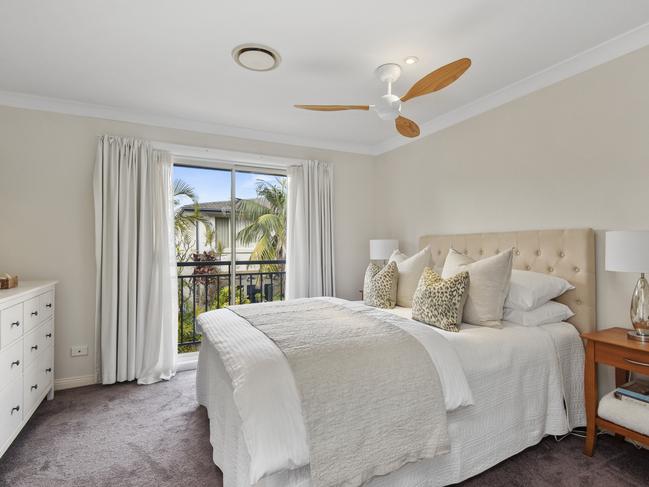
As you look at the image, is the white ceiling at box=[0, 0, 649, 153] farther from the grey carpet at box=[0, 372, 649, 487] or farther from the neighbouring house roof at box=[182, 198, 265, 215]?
the grey carpet at box=[0, 372, 649, 487]

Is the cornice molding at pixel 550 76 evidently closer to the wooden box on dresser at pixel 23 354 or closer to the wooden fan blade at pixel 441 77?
the wooden fan blade at pixel 441 77

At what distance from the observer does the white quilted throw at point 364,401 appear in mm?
1443

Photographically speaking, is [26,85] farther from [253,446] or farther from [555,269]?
[555,269]

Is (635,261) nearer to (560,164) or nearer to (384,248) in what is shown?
(560,164)

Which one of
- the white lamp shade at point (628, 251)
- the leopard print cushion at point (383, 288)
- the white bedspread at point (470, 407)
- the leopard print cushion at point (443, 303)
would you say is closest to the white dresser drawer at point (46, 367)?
the white bedspread at point (470, 407)

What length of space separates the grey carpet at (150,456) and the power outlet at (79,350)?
50 cm

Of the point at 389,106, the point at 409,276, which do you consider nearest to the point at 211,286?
the point at 409,276

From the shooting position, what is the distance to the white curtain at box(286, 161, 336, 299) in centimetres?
416

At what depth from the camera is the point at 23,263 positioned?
10.1 ft

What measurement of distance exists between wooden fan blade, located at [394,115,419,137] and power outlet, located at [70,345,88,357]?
3.36 meters

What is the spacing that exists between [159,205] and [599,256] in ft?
12.0

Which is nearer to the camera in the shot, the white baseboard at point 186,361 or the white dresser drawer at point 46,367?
the white dresser drawer at point 46,367

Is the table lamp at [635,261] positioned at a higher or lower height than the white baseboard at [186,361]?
higher

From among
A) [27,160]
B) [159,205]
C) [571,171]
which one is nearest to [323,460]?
[571,171]
